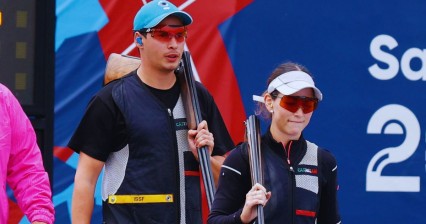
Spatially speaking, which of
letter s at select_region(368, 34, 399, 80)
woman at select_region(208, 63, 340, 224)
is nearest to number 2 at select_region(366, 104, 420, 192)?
letter s at select_region(368, 34, 399, 80)

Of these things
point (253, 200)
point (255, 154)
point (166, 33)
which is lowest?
point (253, 200)

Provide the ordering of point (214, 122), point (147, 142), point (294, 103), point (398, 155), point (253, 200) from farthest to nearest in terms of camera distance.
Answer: point (398, 155), point (214, 122), point (147, 142), point (294, 103), point (253, 200)

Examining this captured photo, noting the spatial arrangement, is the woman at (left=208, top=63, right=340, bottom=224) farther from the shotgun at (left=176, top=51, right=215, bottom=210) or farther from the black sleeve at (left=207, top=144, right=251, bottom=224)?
the shotgun at (left=176, top=51, right=215, bottom=210)

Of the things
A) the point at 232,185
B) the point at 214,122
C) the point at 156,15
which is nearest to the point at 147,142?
the point at 214,122

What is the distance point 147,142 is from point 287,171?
0.80 metres

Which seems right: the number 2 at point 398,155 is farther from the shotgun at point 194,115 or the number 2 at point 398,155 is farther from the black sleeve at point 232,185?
the black sleeve at point 232,185

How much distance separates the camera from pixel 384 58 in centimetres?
694

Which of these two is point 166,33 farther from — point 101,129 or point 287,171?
point 287,171

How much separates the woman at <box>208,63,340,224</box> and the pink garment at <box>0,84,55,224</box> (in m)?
0.69

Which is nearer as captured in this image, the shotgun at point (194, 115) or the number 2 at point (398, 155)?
the shotgun at point (194, 115)

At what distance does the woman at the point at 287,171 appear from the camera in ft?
14.2

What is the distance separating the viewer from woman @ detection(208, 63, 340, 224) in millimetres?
4328


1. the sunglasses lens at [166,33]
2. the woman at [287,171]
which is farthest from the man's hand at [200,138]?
the woman at [287,171]

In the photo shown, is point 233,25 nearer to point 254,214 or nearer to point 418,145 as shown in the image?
point 418,145
